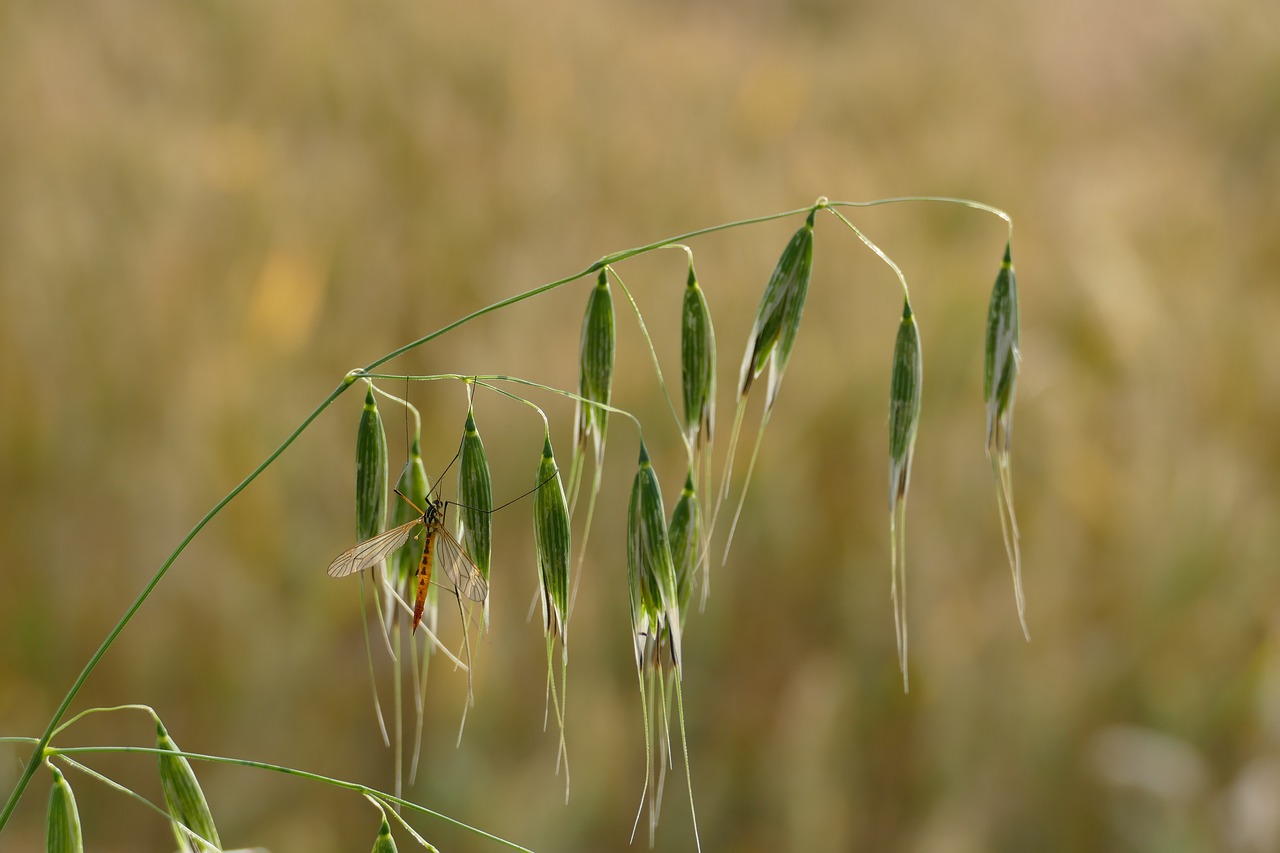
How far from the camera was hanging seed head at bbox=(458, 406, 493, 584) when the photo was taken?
786mm

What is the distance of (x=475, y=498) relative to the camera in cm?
80

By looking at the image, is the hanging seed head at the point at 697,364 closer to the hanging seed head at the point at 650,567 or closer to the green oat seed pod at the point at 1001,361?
the hanging seed head at the point at 650,567

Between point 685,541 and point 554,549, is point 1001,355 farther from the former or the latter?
point 554,549

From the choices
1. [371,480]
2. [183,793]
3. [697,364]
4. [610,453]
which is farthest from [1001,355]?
[610,453]

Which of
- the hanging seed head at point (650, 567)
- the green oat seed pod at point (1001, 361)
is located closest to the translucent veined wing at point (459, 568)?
the hanging seed head at point (650, 567)

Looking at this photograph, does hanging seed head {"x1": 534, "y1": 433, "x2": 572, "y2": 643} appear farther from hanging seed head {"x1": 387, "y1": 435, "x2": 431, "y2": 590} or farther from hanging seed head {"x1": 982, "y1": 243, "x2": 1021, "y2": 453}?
hanging seed head {"x1": 982, "y1": 243, "x2": 1021, "y2": 453}

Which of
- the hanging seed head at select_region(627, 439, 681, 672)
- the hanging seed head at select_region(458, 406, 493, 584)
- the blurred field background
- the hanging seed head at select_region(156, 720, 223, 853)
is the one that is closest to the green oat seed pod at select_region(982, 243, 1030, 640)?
the hanging seed head at select_region(627, 439, 681, 672)

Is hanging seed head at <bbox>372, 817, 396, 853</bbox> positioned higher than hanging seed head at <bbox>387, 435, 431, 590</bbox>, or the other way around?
hanging seed head at <bbox>387, 435, 431, 590</bbox>

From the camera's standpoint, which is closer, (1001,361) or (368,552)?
(368,552)

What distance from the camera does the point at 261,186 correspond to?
3.60m

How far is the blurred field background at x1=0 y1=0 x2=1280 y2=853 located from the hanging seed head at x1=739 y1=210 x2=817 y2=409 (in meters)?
1.22

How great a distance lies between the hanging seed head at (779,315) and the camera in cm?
88

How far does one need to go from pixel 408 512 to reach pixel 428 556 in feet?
0.26

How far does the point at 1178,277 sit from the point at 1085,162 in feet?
5.16
